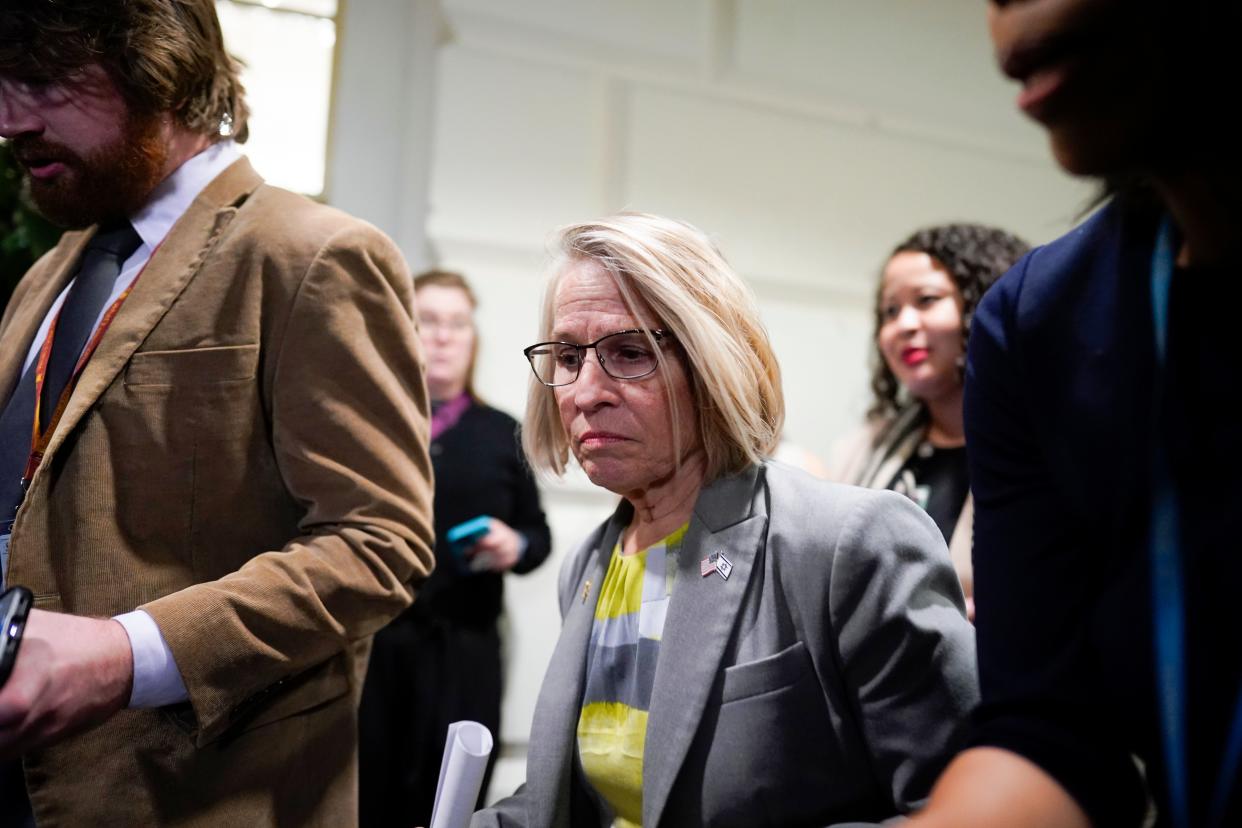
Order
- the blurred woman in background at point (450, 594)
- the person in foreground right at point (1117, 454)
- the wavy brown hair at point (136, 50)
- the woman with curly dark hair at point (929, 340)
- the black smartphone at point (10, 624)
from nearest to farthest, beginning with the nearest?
1. the person in foreground right at point (1117, 454)
2. the black smartphone at point (10, 624)
3. the wavy brown hair at point (136, 50)
4. the woman with curly dark hair at point (929, 340)
5. the blurred woman in background at point (450, 594)

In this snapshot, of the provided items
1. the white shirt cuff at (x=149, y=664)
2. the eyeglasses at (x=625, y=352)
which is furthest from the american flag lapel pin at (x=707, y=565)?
the white shirt cuff at (x=149, y=664)

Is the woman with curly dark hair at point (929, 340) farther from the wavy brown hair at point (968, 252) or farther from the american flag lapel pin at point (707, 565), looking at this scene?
the american flag lapel pin at point (707, 565)

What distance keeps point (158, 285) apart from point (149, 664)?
45 centimetres

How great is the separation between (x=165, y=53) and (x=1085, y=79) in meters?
1.13

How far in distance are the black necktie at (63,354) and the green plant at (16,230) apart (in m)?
1.28

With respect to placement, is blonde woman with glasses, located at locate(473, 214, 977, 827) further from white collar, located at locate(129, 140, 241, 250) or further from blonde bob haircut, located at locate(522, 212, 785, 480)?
white collar, located at locate(129, 140, 241, 250)

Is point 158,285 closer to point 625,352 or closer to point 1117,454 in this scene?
point 625,352

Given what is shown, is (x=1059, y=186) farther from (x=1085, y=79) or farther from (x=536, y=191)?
(x=1085, y=79)

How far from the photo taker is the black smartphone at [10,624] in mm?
877

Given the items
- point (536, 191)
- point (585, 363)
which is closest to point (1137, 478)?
point (585, 363)

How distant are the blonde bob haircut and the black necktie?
22.5 inches

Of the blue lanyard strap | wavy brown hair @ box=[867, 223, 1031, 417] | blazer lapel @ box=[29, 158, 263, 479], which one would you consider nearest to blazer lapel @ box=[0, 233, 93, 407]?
blazer lapel @ box=[29, 158, 263, 479]

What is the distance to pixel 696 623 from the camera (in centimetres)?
114

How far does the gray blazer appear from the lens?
103cm
